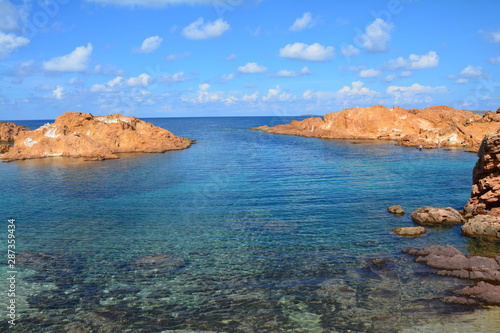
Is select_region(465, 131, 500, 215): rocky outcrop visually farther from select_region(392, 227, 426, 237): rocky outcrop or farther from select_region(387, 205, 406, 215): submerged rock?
select_region(392, 227, 426, 237): rocky outcrop

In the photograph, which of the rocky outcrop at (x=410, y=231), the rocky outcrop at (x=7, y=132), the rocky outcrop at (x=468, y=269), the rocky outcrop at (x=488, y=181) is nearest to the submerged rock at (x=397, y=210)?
the rocky outcrop at (x=410, y=231)

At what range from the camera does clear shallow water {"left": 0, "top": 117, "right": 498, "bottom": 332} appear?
13.8 metres

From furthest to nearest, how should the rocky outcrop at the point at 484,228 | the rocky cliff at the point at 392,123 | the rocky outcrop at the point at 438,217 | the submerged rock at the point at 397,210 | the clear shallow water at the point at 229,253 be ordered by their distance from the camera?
1. the rocky cliff at the point at 392,123
2. the submerged rock at the point at 397,210
3. the rocky outcrop at the point at 438,217
4. the rocky outcrop at the point at 484,228
5. the clear shallow water at the point at 229,253

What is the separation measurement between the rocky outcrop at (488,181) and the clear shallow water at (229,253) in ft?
12.3

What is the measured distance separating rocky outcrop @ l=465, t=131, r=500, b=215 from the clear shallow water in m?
3.76

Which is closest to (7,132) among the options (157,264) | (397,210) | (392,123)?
(157,264)

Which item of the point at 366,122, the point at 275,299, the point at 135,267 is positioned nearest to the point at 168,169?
the point at 135,267

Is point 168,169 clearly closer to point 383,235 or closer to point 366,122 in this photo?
point 383,235

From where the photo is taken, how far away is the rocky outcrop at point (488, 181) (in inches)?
966

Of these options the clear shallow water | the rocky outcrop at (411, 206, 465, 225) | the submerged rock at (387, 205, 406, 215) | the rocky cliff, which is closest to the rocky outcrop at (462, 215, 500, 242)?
the clear shallow water

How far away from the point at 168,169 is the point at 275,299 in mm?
39249

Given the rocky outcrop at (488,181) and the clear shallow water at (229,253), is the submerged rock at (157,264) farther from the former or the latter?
the rocky outcrop at (488,181)

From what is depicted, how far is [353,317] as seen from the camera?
44.5 ft

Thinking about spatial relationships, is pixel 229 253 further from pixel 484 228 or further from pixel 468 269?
pixel 484 228
